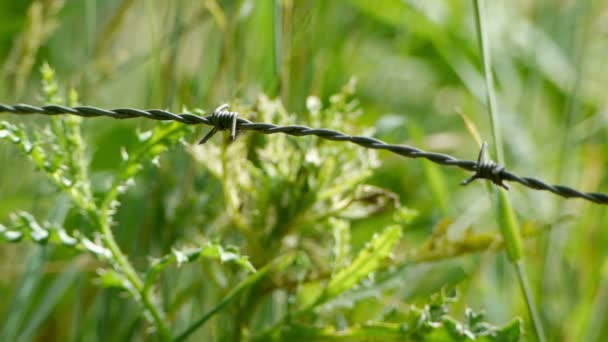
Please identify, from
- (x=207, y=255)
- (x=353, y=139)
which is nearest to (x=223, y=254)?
(x=207, y=255)

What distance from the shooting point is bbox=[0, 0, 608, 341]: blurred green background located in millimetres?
879

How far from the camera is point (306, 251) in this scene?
0.81 metres

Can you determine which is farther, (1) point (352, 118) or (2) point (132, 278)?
(1) point (352, 118)

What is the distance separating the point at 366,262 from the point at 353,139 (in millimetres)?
119

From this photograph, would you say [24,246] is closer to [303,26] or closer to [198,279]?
[198,279]

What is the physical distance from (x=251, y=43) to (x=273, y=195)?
37cm

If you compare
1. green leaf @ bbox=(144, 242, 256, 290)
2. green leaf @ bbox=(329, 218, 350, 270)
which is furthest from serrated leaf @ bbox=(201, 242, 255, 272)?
green leaf @ bbox=(329, 218, 350, 270)

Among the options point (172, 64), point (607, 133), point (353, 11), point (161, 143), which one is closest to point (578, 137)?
point (607, 133)

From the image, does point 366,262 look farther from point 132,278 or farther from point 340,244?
point 132,278

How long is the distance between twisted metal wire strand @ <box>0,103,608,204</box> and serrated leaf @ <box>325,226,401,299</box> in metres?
0.08

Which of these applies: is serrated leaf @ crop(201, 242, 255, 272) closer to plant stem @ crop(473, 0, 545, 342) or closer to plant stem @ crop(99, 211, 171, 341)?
plant stem @ crop(99, 211, 171, 341)

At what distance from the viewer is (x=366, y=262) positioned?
626mm

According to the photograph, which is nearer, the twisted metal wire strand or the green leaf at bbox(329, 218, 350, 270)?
the twisted metal wire strand

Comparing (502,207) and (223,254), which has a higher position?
(502,207)
